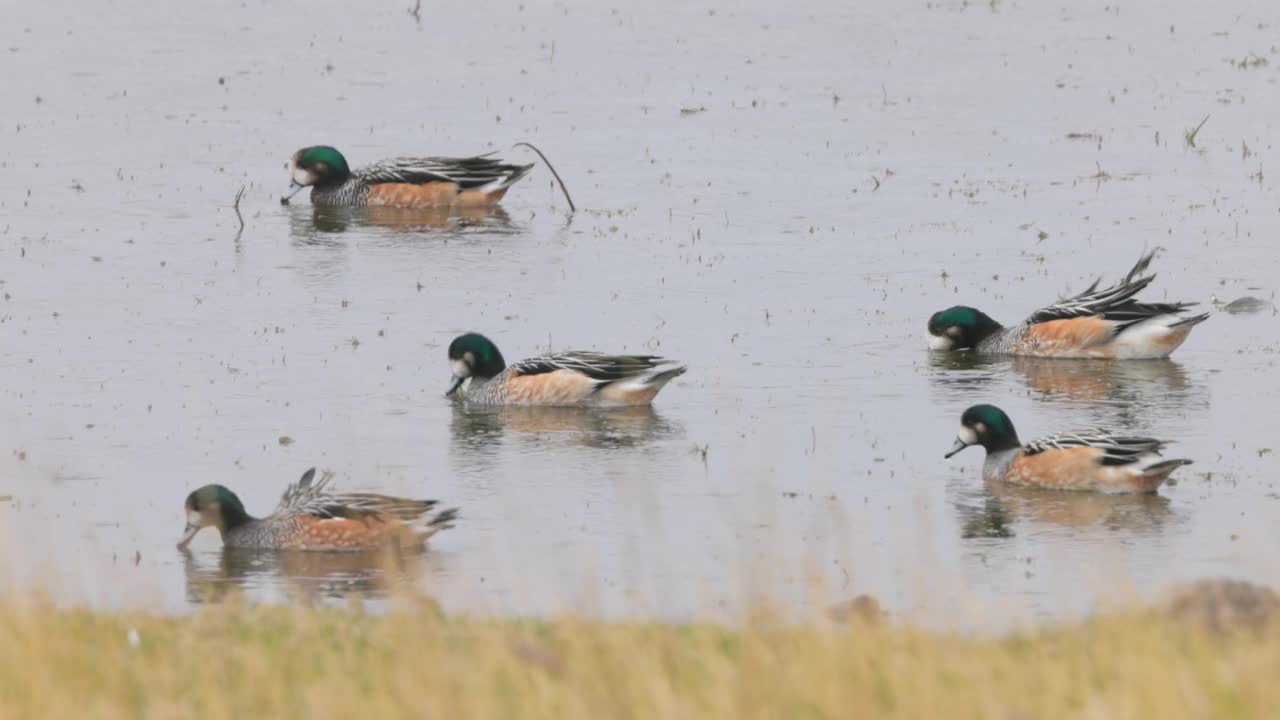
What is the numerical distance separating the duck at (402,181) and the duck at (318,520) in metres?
16.0

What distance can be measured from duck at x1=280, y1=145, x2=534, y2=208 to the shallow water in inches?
18.8

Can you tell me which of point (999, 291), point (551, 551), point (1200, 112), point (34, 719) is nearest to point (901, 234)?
point (999, 291)

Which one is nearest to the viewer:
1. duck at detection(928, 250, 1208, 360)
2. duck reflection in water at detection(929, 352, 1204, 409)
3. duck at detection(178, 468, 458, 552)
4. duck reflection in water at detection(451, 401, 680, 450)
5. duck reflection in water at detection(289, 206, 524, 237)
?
duck at detection(178, 468, 458, 552)

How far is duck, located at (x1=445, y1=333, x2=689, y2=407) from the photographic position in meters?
21.8

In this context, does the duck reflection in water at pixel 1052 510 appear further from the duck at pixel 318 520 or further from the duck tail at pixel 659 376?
the duck at pixel 318 520

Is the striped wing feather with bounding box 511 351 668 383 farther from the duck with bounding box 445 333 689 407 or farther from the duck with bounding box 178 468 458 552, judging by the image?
the duck with bounding box 178 468 458 552

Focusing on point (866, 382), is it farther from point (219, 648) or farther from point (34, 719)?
point (34, 719)

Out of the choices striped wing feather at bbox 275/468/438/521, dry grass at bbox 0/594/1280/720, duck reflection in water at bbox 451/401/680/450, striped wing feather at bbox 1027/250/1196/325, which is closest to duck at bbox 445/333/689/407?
duck reflection in water at bbox 451/401/680/450

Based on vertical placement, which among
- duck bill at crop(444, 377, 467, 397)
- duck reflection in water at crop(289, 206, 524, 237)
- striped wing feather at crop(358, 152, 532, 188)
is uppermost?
striped wing feather at crop(358, 152, 532, 188)

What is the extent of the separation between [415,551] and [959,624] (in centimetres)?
413

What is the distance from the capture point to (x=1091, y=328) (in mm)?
24312

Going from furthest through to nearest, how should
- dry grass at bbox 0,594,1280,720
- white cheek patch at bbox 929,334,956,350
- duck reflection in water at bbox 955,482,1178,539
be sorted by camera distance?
1. white cheek patch at bbox 929,334,956,350
2. duck reflection in water at bbox 955,482,1178,539
3. dry grass at bbox 0,594,1280,720

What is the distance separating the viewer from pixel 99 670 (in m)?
10.3

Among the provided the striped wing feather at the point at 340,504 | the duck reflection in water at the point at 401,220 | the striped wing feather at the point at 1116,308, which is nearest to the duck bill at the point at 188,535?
the striped wing feather at the point at 340,504
